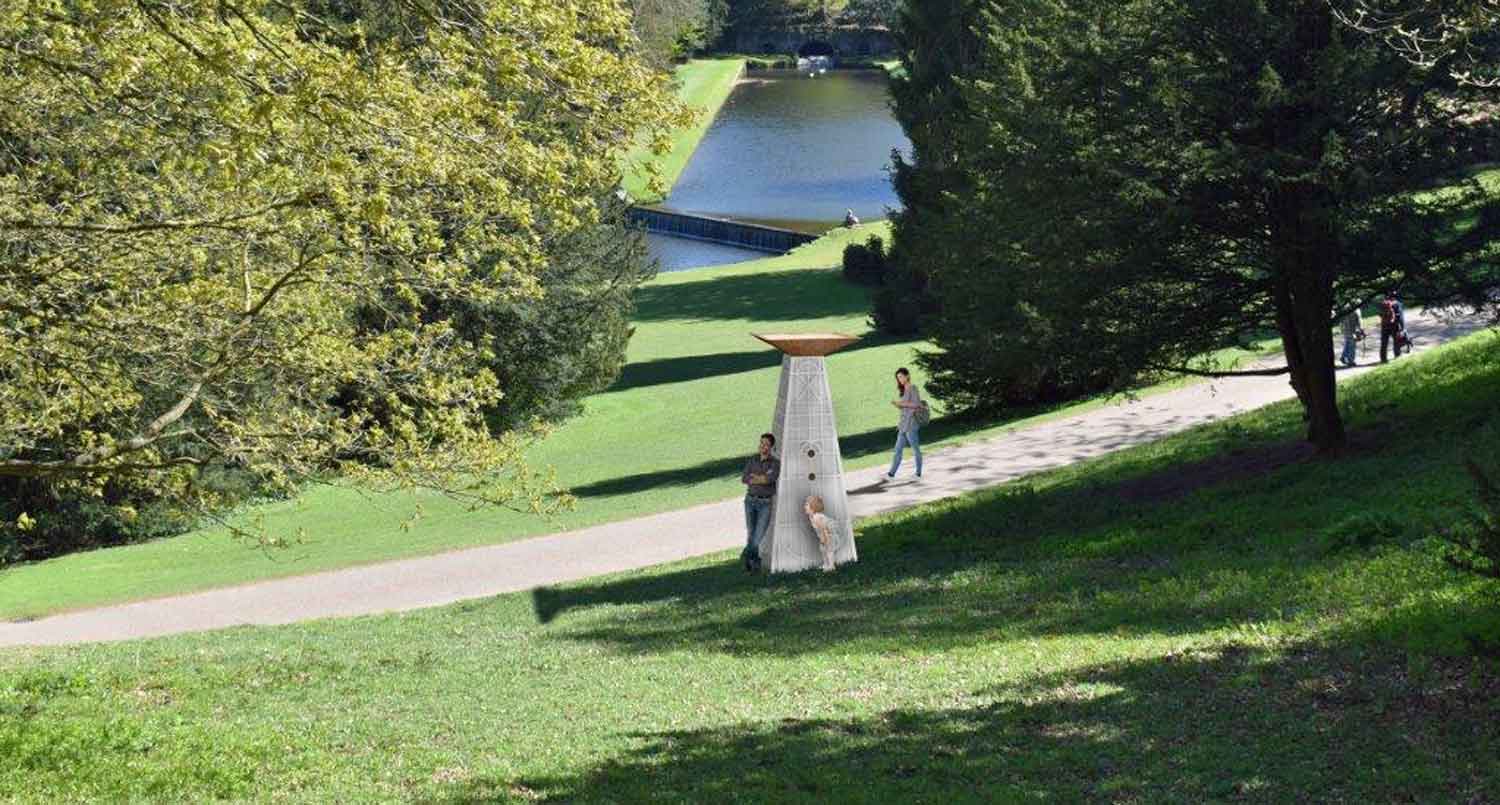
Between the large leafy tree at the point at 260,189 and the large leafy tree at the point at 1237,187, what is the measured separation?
6830mm

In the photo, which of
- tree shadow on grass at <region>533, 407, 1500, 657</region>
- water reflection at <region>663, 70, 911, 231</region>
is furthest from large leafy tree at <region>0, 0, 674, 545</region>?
water reflection at <region>663, 70, 911, 231</region>

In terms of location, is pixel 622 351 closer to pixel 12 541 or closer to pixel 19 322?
pixel 12 541

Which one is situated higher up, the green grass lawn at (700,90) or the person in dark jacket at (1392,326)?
the green grass lawn at (700,90)

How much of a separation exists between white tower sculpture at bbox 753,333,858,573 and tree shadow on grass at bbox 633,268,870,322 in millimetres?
34053

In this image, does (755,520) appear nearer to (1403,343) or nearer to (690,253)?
(1403,343)

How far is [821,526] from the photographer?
61.2 ft

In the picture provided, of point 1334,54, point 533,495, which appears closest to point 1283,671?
point 533,495

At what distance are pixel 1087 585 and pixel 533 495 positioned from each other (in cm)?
519

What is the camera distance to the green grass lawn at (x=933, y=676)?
372 inches

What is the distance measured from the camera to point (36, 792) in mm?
9906

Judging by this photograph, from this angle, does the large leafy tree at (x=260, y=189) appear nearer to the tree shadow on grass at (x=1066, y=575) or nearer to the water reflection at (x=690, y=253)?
the tree shadow on grass at (x=1066, y=575)

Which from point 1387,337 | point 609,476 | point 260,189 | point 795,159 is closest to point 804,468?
point 260,189

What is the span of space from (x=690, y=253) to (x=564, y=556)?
57.4 m

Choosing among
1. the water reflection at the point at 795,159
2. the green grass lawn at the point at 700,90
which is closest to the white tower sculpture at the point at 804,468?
the green grass lawn at the point at 700,90
